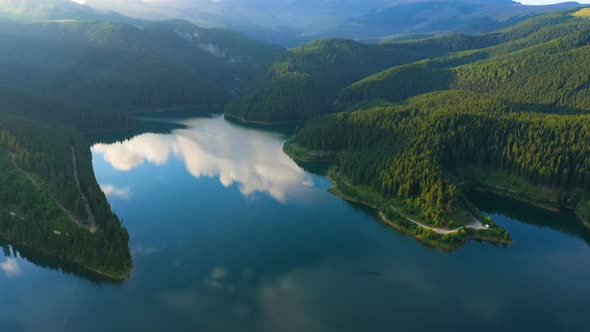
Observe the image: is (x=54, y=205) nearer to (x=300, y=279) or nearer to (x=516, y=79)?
(x=300, y=279)

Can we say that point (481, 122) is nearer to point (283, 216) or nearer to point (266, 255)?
point (283, 216)

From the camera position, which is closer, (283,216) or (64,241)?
(64,241)

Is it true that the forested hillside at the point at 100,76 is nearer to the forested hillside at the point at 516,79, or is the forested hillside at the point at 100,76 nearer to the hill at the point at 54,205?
the forested hillside at the point at 516,79

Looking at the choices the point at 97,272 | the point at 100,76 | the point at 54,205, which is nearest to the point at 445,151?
the point at 97,272

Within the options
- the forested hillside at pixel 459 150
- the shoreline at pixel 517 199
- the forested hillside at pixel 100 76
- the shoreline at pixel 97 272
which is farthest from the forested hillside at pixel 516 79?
the shoreline at pixel 97 272

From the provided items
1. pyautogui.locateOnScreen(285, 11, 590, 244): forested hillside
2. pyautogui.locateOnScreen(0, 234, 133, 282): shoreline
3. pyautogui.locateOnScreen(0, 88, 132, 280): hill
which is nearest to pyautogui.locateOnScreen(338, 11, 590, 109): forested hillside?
pyautogui.locateOnScreen(285, 11, 590, 244): forested hillside

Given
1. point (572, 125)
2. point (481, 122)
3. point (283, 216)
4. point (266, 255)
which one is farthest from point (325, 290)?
point (572, 125)

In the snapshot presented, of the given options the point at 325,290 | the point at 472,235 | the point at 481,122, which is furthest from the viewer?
the point at 481,122

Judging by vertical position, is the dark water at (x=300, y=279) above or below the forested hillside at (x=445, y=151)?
below
